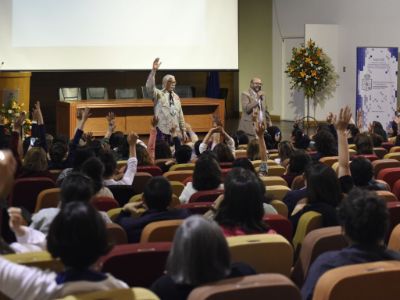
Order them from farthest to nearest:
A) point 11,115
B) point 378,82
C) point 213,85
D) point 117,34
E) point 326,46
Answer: point 213,85 < point 326,46 < point 378,82 < point 117,34 < point 11,115

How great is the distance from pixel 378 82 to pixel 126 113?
4624 millimetres

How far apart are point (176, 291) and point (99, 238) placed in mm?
329

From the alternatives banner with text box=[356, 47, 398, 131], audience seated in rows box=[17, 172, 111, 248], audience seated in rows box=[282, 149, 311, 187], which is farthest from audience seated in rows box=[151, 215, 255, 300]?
banner with text box=[356, 47, 398, 131]

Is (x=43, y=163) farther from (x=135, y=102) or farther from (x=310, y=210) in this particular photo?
(x=135, y=102)

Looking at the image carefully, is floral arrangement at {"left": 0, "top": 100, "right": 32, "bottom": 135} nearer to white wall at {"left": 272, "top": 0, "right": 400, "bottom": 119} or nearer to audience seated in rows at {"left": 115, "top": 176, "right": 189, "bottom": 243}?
audience seated in rows at {"left": 115, "top": 176, "right": 189, "bottom": 243}

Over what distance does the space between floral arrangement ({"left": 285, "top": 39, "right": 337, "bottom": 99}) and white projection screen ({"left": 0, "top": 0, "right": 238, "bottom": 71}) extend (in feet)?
9.03

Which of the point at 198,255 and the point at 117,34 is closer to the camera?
the point at 198,255

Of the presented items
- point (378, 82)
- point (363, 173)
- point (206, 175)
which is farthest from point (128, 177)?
point (378, 82)

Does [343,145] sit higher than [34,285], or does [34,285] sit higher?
[343,145]

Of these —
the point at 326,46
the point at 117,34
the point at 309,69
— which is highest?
the point at 326,46

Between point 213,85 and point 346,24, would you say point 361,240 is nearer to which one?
point 346,24

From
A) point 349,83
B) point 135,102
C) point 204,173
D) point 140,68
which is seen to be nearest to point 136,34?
point 140,68

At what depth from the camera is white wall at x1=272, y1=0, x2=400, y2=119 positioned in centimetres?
1322

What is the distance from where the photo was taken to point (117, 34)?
11070 millimetres
